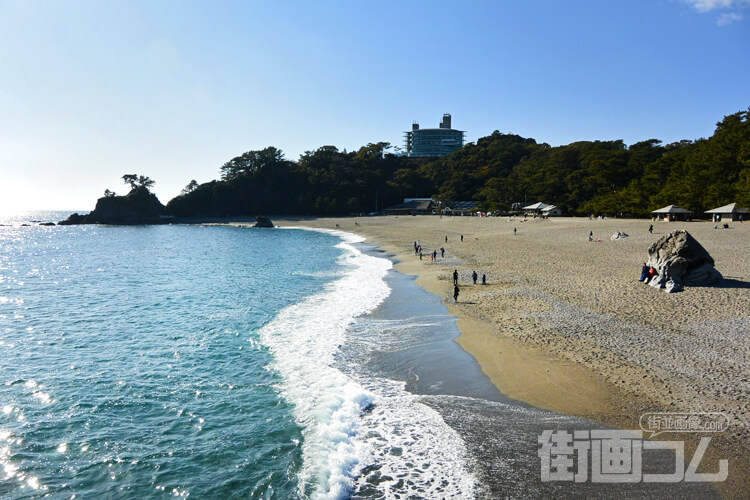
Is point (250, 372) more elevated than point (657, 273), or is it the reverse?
point (657, 273)

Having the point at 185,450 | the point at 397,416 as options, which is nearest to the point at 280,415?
the point at 185,450

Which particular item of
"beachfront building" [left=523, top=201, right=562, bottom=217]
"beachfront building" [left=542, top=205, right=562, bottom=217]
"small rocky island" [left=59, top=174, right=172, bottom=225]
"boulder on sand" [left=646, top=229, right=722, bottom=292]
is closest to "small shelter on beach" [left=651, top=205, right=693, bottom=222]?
"beachfront building" [left=542, top=205, right=562, bottom=217]

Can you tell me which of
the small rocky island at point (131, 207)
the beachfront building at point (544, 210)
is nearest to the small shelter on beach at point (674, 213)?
the beachfront building at point (544, 210)

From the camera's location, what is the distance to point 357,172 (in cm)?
13050

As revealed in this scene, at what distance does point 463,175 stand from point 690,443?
117621 millimetres

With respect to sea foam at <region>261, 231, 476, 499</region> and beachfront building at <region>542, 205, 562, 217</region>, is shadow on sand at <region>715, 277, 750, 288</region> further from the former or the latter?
beachfront building at <region>542, 205, 562, 217</region>

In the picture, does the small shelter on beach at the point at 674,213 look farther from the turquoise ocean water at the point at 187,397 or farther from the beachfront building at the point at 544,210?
the turquoise ocean water at the point at 187,397

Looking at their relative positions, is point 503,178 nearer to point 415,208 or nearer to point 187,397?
point 415,208

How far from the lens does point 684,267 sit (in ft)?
62.6

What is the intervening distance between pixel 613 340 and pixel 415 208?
101915 millimetres

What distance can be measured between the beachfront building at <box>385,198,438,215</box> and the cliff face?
7795cm

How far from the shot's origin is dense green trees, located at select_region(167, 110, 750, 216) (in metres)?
55.8

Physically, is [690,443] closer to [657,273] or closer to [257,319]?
[657,273]

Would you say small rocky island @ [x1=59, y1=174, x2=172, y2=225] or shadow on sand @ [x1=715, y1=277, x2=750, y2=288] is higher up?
small rocky island @ [x1=59, y1=174, x2=172, y2=225]
